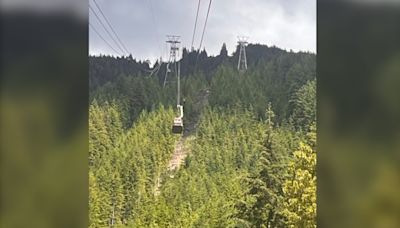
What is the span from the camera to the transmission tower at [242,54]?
961 inches

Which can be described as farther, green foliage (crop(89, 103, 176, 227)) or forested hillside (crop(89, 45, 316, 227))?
green foliage (crop(89, 103, 176, 227))

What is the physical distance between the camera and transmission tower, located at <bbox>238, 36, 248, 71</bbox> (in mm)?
24398

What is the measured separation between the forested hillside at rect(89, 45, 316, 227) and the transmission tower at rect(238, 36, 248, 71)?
0.32 metres

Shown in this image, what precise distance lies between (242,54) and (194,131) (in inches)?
176

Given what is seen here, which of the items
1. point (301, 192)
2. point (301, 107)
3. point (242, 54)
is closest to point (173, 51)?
point (242, 54)

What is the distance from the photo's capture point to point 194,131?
23.2 meters

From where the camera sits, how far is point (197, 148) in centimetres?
2314

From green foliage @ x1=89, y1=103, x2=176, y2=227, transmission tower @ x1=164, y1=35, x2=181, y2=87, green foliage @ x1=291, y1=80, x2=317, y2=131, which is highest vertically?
transmission tower @ x1=164, y1=35, x2=181, y2=87

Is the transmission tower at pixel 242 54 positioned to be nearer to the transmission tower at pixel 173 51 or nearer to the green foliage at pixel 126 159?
the transmission tower at pixel 173 51

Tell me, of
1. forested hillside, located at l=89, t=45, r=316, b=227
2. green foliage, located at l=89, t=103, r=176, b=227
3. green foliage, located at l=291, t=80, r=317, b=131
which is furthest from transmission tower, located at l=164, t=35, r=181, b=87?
green foliage, located at l=291, t=80, r=317, b=131

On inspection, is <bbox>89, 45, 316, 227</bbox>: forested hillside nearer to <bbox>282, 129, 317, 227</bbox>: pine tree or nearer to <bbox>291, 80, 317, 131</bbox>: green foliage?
<bbox>291, 80, 317, 131</bbox>: green foliage

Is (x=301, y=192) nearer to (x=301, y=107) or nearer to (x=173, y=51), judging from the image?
(x=301, y=107)

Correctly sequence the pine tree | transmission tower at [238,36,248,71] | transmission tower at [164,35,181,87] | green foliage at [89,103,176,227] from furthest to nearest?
transmission tower at [238,36,248,71] → transmission tower at [164,35,181,87] → green foliage at [89,103,176,227] → the pine tree

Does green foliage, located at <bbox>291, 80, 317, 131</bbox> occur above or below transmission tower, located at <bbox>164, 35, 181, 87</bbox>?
below
